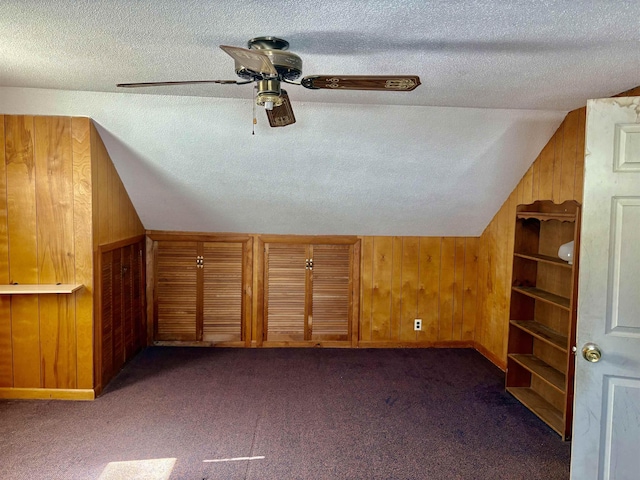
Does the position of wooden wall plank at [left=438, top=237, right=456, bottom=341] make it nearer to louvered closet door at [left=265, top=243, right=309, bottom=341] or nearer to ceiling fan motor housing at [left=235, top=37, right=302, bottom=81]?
louvered closet door at [left=265, top=243, right=309, bottom=341]

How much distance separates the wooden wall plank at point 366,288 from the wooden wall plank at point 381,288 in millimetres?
29

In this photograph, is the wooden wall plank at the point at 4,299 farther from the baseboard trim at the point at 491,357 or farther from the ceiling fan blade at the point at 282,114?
the baseboard trim at the point at 491,357

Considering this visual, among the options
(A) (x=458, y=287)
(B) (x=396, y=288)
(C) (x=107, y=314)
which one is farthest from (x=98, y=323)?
(A) (x=458, y=287)

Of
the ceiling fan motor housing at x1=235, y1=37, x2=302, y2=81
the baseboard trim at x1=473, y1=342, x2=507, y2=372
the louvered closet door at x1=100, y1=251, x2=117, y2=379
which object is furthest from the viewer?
the baseboard trim at x1=473, y1=342, x2=507, y2=372

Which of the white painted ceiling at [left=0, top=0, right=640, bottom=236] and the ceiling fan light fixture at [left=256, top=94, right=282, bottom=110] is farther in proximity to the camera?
the ceiling fan light fixture at [left=256, top=94, right=282, bottom=110]

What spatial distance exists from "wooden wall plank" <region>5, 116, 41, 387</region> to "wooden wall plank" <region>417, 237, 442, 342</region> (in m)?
3.13

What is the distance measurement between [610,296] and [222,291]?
10.7 feet

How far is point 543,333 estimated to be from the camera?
10.0 feet

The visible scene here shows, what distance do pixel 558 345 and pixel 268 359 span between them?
2261 mm

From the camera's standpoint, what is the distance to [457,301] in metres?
4.39

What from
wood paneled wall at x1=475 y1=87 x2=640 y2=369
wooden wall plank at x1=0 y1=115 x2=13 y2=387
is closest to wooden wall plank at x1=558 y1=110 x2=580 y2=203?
wood paneled wall at x1=475 y1=87 x2=640 y2=369

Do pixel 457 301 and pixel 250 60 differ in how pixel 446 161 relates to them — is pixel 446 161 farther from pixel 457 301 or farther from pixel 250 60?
pixel 250 60

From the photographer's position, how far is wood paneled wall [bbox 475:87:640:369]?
2.96 m

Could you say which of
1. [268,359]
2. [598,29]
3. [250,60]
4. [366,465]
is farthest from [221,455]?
[598,29]
